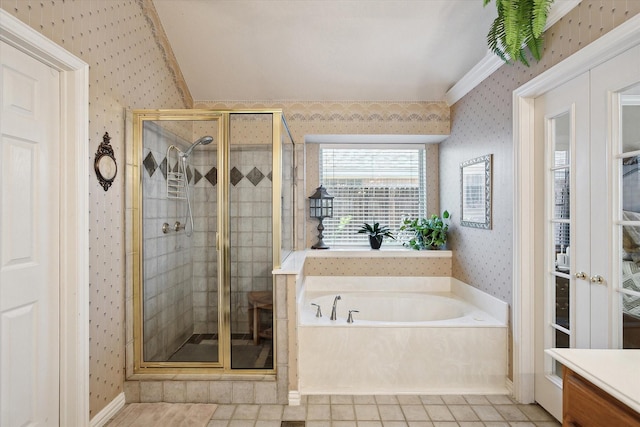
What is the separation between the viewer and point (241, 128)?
2.53 meters

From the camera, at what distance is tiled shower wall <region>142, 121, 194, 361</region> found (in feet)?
8.30

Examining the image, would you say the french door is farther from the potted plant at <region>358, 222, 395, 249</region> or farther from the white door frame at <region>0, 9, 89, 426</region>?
the white door frame at <region>0, 9, 89, 426</region>

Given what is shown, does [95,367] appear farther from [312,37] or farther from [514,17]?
[514,17]

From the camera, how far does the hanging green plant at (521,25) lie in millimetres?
1998

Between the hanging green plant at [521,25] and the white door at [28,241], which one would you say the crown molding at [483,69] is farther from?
the white door at [28,241]

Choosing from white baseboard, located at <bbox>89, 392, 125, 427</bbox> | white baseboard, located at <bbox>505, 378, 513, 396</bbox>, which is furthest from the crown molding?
white baseboard, located at <bbox>89, 392, 125, 427</bbox>

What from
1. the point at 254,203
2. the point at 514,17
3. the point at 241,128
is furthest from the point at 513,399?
the point at 241,128

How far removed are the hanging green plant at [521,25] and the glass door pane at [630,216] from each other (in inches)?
23.3

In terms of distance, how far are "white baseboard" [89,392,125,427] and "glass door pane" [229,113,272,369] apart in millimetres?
731

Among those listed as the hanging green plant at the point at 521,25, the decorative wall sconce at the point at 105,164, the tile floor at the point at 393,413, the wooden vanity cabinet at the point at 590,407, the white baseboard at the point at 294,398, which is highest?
the hanging green plant at the point at 521,25

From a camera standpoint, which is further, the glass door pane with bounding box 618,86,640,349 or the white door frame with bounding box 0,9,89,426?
the white door frame with bounding box 0,9,89,426

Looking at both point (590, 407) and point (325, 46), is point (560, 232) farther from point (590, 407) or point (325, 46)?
point (325, 46)

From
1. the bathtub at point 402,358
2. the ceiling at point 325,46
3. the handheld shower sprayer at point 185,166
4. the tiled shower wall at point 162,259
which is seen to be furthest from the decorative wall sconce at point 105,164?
the bathtub at point 402,358

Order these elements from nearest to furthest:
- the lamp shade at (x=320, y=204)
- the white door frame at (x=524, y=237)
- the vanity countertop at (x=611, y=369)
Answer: the vanity countertop at (x=611, y=369), the white door frame at (x=524, y=237), the lamp shade at (x=320, y=204)
